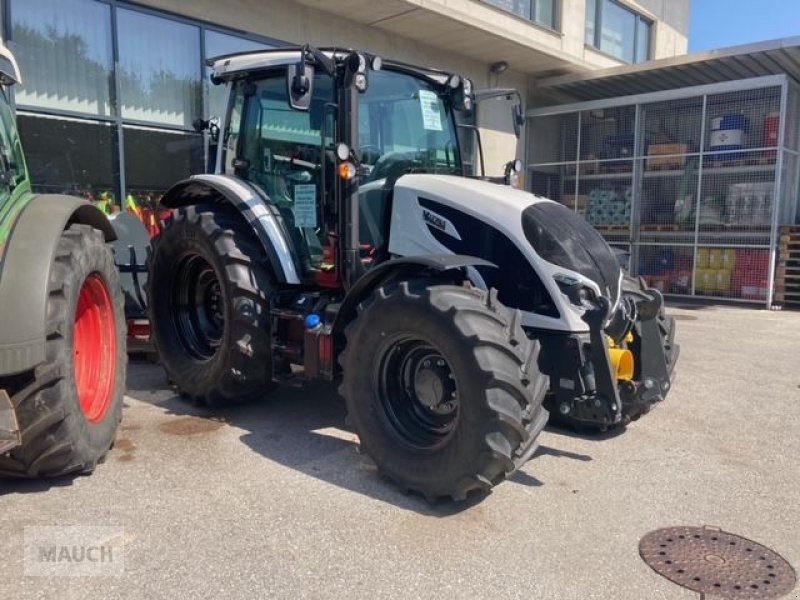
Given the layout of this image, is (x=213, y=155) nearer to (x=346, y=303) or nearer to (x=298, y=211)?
(x=298, y=211)

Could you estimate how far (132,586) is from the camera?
8.48 feet

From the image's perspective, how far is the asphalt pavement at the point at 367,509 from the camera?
266 cm

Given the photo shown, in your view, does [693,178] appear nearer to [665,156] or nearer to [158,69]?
[665,156]

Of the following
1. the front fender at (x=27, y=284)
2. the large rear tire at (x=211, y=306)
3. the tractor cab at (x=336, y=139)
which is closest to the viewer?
the front fender at (x=27, y=284)

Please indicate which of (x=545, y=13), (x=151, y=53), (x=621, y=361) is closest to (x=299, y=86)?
(x=621, y=361)


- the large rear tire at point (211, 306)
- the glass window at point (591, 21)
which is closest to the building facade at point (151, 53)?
the glass window at point (591, 21)

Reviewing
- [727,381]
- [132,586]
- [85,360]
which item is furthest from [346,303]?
[727,381]

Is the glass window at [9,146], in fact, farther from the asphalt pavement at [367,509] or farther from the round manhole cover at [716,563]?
the round manhole cover at [716,563]

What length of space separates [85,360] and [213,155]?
2.77 meters

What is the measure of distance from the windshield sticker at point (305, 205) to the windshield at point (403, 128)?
46 cm

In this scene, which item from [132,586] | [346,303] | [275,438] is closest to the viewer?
[132,586]

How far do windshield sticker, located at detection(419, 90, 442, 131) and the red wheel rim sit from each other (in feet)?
8.06

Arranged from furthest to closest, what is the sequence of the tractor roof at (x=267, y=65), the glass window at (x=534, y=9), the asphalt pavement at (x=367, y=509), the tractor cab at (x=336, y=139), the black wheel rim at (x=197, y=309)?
the glass window at (x=534, y=9)
the black wheel rim at (x=197, y=309)
the tractor roof at (x=267, y=65)
the tractor cab at (x=336, y=139)
the asphalt pavement at (x=367, y=509)

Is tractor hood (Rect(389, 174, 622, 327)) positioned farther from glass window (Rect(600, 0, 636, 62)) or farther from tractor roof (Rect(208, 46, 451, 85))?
glass window (Rect(600, 0, 636, 62))
